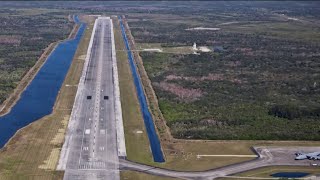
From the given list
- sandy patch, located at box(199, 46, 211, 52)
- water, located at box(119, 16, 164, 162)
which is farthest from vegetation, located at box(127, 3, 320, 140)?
water, located at box(119, 16, 164, 162)

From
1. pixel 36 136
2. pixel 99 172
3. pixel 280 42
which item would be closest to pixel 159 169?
pixel 99 172

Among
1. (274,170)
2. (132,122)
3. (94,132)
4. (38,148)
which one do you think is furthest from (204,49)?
(38,148)

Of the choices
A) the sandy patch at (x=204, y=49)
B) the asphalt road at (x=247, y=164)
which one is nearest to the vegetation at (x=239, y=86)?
the sandy patch at (x=204, y=49)

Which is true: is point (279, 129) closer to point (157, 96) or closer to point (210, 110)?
point (210, 110)

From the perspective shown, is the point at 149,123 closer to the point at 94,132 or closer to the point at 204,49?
the point at 94,132

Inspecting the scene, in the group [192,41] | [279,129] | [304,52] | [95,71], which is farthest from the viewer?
[192,41]
